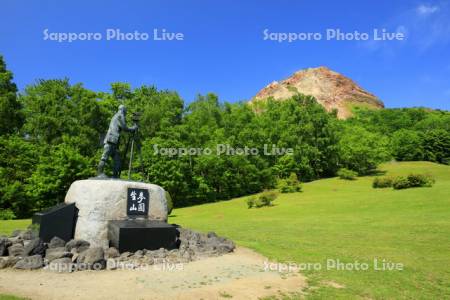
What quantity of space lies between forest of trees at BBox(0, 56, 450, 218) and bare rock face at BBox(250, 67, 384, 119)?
73.5 meters

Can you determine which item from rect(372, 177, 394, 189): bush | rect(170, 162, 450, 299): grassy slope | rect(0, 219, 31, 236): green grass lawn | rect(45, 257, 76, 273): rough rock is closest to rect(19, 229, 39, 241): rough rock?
rect(45, 257, 76, 273): rough rock

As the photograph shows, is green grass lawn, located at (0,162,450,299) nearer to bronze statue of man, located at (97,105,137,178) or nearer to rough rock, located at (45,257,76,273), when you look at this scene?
bronze statue of man, located at (97,105,137,178)

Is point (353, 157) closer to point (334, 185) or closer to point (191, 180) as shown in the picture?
point (334, 185)

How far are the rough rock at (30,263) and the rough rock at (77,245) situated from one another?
1.12 meters

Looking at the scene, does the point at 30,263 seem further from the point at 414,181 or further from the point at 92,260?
the point at 414,181

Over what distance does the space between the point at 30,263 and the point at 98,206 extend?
258 centimetres

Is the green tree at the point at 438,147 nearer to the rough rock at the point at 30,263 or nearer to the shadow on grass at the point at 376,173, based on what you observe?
the shadow on grass at the point at 376,173

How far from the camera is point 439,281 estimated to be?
28.3 ft

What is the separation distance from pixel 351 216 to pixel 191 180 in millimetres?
21064

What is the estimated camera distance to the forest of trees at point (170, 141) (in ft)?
96.1

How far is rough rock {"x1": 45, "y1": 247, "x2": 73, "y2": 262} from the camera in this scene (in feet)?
29.4

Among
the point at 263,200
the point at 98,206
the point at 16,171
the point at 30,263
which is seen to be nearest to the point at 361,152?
the point at 263,200

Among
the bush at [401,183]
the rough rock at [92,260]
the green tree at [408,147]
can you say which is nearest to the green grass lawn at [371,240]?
the bush at [401,183]

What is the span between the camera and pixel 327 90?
142375 mm
